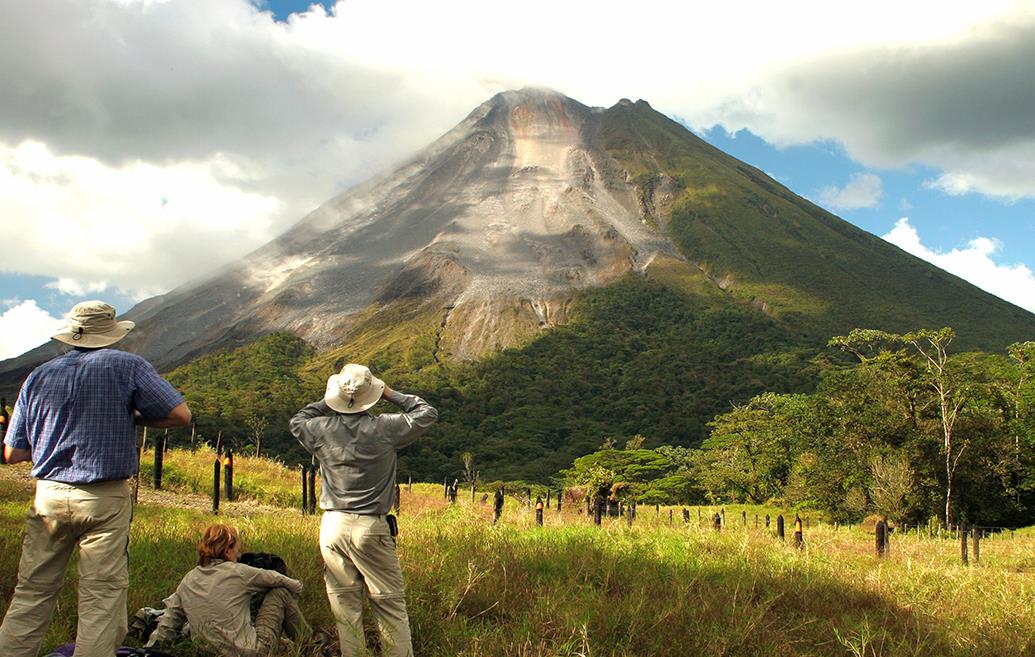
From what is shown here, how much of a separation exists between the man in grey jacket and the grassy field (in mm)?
520

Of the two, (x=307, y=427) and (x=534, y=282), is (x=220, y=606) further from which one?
(x=534, y=282)

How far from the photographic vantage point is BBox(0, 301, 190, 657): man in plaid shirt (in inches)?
158

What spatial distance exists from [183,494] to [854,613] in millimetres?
12064

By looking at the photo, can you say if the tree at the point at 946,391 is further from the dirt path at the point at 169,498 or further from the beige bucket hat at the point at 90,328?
the beige bucket hat at the point at 90,328

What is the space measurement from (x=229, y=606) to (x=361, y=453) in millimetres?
1195

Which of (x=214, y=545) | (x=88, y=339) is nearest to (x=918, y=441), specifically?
(x=214, y=545)

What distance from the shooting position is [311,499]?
45.4 feet

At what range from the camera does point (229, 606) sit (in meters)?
4.63

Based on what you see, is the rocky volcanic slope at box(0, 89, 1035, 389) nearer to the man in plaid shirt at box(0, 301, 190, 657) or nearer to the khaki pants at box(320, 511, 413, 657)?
the khaki pants at box(320, 511, 413, 657)

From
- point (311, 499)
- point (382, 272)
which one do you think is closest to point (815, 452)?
point (311, 499)

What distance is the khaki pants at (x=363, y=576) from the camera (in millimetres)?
4535

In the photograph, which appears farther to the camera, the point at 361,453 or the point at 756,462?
the point at 756,462

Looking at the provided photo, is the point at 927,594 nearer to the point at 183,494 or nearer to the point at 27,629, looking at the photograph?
the point at 27,629

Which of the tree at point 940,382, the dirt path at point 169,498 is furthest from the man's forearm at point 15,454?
the tree at point 940,382
